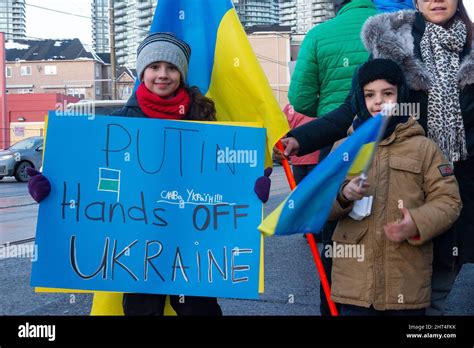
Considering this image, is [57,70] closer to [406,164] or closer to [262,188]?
[262,188]

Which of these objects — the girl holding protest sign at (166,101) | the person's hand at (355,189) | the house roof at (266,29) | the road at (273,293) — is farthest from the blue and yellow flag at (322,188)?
the house roof at (266,29)

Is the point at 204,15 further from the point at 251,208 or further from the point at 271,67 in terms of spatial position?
the point at 271,67

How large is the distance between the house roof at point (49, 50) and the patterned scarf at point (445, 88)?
73624 millimetres

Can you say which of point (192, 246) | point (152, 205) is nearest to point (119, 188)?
point (152, 205)

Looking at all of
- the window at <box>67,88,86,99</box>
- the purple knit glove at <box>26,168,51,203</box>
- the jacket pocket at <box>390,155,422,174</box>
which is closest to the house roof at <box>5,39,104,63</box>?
the window at <box>67,88,86,99</box>

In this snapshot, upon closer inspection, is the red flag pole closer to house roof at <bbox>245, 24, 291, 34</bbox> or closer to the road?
the road

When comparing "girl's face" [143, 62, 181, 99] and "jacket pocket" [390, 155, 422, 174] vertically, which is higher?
"girl's face" [143, 62, 181, 99]

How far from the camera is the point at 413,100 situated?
119 inches

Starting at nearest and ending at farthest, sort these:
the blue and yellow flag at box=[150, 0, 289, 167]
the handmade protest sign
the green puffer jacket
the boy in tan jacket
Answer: the boy in tan jacket, the handmade protest sign, the blue and yellow flag at box=[150, 0, 289, 167], the green puffer jacket

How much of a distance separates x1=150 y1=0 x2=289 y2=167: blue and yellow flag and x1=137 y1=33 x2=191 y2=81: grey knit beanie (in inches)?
12.0

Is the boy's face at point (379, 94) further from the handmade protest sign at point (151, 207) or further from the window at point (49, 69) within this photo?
the window at point (49, 69)

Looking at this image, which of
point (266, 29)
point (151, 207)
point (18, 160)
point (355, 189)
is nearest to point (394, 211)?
point (355, 189)

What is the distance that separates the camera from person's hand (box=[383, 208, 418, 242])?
2.62 m

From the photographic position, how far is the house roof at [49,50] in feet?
245
